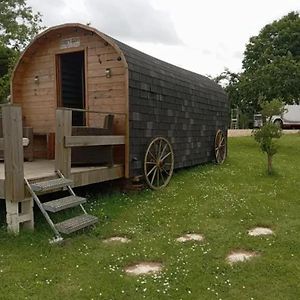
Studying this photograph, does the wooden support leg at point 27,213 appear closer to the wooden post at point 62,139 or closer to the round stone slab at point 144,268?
the wooden post at point 62,139

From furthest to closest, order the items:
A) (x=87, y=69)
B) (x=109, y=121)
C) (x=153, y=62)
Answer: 1. (x=153, y=62)
2. (x=87, y=69)
3. (x=109, y=121)

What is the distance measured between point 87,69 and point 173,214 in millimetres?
3671

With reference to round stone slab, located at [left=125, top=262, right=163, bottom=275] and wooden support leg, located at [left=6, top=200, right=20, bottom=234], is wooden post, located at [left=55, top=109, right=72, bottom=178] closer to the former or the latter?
wooden support leg, located at [left=6, top=200, right=20, bottom=234]

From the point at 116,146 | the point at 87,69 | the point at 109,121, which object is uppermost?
the point at 87,69

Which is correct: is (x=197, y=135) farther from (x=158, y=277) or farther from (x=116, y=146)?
(x=158, y=277)

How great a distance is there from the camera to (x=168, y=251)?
4777mm

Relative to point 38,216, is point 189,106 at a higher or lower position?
higher

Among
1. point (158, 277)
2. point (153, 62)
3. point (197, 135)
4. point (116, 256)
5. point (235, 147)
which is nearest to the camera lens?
point (158, 277)

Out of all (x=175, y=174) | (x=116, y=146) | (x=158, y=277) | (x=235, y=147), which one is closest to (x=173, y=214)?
(x=116, y=146)

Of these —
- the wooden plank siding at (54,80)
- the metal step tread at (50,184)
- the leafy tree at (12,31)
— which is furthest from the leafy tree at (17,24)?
the metal step tread at (50,184)

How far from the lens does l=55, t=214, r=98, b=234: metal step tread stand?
4.94 metres

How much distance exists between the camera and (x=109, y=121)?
726 cm

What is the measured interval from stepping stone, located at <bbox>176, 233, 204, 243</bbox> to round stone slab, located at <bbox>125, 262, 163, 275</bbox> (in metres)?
0.87

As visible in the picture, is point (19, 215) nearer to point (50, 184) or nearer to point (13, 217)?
point (13, 217)
